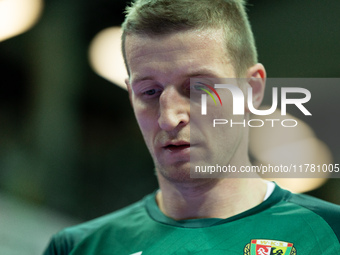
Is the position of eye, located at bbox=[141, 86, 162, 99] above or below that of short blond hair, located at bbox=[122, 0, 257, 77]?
below

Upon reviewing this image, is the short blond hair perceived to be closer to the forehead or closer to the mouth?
the forehead

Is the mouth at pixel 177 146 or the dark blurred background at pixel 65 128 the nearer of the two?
the mouth at pixel 177 146

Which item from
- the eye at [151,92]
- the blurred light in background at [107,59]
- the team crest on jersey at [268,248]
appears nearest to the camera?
the team crest on jersey at [268,248]

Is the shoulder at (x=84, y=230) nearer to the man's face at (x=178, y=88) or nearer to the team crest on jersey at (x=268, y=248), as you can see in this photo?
the man's face at (x=178, y=88)

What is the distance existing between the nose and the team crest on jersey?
1.04ft

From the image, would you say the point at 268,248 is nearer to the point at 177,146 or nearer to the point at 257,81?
the point at 177,146

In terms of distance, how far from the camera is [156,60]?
104cm

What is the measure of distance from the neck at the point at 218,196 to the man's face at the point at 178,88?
68 millimetres

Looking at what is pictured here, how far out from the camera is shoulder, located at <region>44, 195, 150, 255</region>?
1248mm

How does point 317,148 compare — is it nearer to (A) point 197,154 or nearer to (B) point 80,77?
(A) point 197,154

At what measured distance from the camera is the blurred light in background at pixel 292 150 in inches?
52.9

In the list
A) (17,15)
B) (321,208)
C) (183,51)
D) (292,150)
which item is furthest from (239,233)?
(17,15)

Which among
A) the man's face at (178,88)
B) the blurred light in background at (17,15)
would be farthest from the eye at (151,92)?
the blurred light in background at (17,15)

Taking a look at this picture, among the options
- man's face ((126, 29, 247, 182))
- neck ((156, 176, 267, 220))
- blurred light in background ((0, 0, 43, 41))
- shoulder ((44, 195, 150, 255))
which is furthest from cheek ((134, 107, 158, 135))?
blurred light in background ((0, 0, 43, 41))
